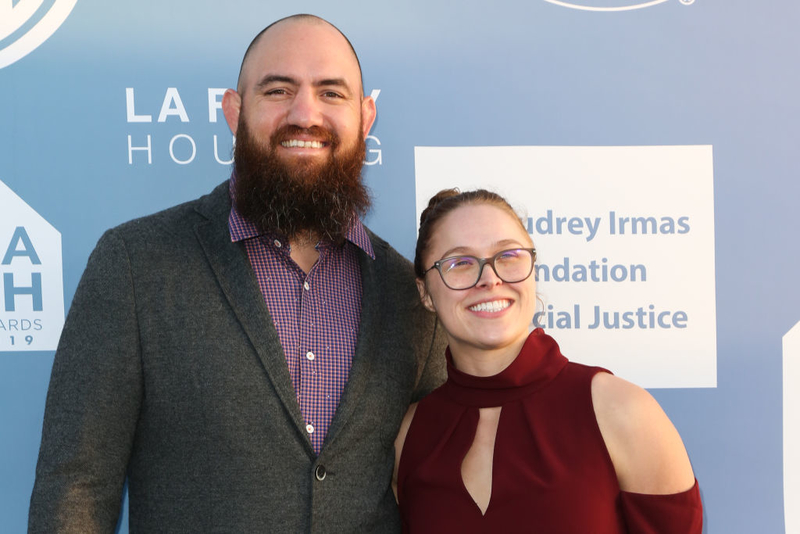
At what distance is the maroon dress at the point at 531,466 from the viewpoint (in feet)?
5.49

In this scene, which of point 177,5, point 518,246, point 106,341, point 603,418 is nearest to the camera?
point 106,341

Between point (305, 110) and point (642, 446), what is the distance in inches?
49.2

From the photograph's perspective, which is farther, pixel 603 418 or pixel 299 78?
pixel 299 78

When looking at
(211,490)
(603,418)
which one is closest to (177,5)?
(211,490)

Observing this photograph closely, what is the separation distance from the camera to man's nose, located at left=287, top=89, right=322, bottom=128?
190 centimetres

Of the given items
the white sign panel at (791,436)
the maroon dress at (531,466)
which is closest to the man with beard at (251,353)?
the maroon dress at (531,466)

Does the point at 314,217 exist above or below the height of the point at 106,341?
above

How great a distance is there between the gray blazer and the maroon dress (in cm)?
19

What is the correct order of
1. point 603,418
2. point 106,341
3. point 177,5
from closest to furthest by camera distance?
point 106,341
point 603,418
point 177,5

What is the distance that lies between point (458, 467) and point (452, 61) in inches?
61.9

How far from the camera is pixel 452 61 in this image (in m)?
2.65

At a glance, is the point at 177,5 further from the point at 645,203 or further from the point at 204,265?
the point at 645,203

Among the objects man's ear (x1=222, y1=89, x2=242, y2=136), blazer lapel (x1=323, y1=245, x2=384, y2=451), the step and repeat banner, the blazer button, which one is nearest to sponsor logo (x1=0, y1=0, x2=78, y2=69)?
the step and repeat banner

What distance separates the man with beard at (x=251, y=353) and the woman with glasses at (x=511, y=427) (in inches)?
6.0
